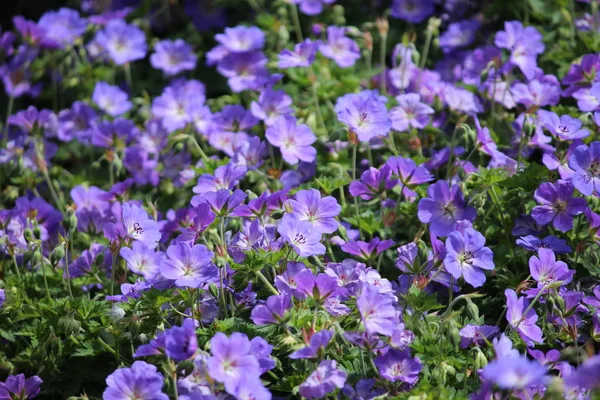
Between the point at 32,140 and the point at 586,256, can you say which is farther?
the point at 32,140

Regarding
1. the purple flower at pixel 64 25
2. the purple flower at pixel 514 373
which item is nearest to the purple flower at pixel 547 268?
the purple flower at pixel 514 373

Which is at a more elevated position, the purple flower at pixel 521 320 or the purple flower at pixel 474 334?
the purple flower at pixel 521 320

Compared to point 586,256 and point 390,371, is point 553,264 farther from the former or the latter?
point 390,371

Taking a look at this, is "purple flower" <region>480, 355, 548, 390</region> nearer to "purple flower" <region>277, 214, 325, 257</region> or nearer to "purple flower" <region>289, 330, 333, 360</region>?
"purple flower" <region>289, 330, 333, 360</region>

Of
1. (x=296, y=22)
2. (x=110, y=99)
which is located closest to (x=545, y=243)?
(x=296, y=22)

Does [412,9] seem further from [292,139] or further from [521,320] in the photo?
[521,320]

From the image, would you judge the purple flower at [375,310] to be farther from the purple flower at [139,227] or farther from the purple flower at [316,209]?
the purple flower at [139,227]

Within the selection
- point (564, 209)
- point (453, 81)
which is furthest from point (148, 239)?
point (453, 81)
